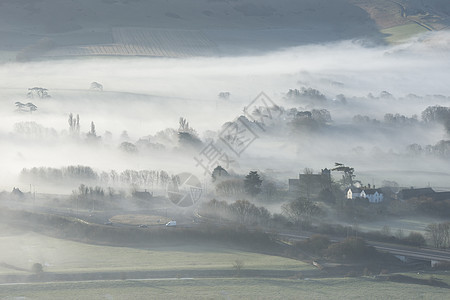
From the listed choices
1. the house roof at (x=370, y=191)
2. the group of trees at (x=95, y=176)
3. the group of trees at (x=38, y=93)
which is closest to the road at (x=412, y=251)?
the house roof at (x=370, y=191)

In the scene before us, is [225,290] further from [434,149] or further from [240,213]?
[434,149]

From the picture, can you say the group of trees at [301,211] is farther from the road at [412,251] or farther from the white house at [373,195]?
the white house at [373,195]

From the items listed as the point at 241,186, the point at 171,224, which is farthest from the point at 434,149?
the point at 171,224

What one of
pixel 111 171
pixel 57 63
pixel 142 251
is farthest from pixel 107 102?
pixel 142 251

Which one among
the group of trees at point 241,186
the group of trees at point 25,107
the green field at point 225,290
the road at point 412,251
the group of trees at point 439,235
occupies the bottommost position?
the green field at point 225,290

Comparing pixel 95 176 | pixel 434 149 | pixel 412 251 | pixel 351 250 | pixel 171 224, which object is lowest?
pixel 412 251

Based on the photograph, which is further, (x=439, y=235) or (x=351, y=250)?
(x=439, y=235)
